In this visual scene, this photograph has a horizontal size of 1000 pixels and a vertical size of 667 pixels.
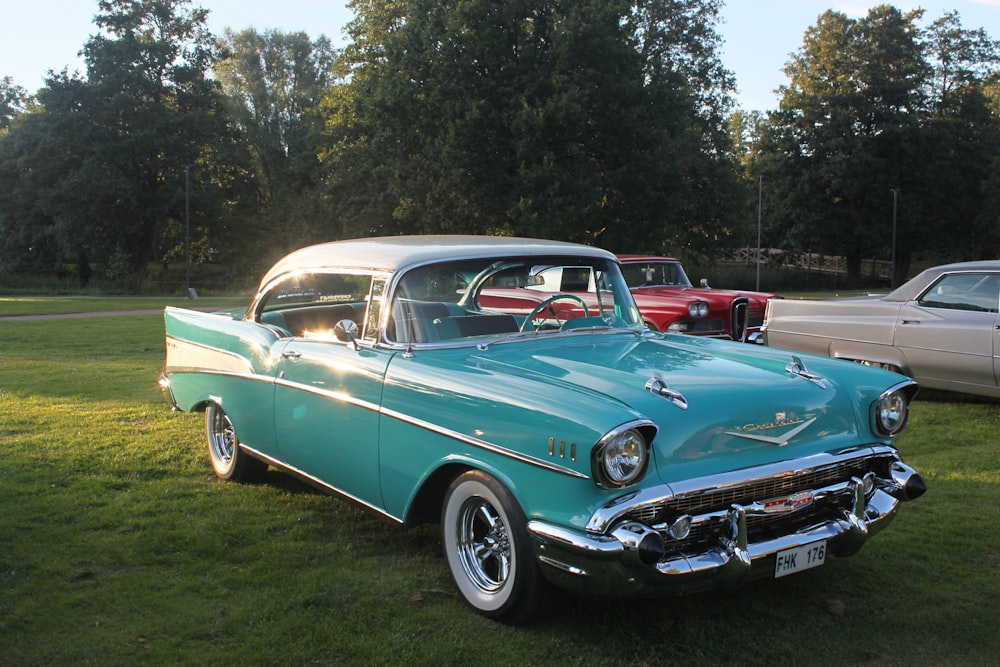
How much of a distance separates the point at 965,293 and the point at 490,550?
648 centimetres

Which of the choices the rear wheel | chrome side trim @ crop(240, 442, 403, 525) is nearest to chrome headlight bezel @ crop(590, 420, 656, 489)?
chrome side trim @ crop(240, 442, 403, 525)

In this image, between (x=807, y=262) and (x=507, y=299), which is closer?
(x=507, y=299)

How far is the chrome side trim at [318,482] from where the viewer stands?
13.8 feet

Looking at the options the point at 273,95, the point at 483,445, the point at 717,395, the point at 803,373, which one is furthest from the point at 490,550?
the point at 273,95

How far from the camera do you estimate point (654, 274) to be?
12.6m

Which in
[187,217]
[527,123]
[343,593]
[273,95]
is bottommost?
[343,593]

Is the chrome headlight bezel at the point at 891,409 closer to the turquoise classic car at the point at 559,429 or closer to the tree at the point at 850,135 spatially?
the turquoise classic car at the point at 559,429

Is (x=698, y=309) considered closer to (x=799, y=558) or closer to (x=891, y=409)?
(x=891, y=409)

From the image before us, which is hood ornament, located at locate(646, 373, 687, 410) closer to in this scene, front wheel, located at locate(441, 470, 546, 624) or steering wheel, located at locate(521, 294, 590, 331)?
front wheel, located at locate(441, 470, 546, 624)

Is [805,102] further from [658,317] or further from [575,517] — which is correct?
[575,517]

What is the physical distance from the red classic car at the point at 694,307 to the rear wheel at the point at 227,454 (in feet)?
19.4

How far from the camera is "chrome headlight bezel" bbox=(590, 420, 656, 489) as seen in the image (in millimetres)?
3133

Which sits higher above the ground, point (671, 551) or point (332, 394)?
point (332, 394)

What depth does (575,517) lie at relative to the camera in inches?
126
